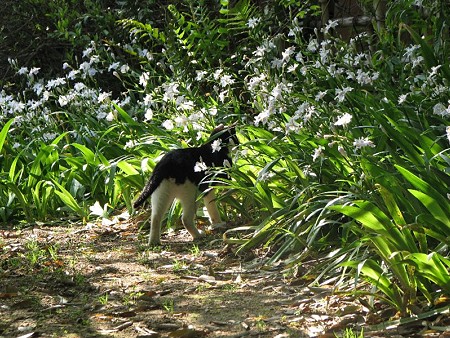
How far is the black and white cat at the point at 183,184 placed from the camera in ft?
19.1

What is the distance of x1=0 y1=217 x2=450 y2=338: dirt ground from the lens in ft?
12.9

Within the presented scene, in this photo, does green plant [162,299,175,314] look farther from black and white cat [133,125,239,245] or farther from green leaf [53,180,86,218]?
green leaf [53,180,86,218]

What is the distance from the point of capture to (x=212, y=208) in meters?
6.23

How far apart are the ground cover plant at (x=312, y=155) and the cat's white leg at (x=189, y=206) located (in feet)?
0.96

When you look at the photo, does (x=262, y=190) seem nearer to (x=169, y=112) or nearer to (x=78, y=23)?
(x=169, y=112)

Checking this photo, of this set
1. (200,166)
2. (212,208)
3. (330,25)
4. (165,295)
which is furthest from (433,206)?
(212,208)

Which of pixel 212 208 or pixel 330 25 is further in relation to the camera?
pixel 212 208

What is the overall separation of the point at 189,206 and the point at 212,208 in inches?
10.2

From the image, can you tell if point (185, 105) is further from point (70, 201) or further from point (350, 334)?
point (350, 334)

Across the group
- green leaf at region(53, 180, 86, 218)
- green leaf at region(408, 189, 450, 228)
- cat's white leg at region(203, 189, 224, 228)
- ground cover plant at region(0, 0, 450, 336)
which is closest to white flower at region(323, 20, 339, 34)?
ground cover plant at region(0, 0, 450, 336)

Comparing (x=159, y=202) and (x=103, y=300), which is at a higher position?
(x=159, y=202)

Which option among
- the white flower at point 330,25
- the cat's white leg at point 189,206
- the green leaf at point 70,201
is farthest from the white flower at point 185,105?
the white flower at point 330,25

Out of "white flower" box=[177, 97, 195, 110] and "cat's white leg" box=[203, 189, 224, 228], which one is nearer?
"cat's white leg" box=[203, 189, 224, 228]

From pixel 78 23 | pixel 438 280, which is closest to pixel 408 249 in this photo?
pixel 438 280
